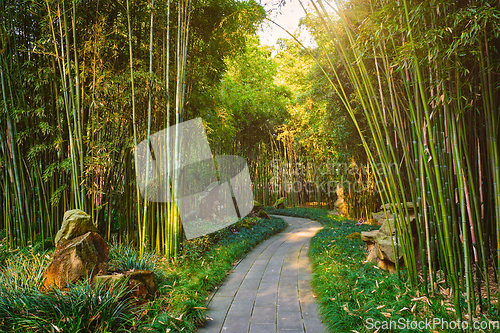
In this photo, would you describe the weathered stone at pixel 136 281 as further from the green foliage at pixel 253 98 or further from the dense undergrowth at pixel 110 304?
the green foliage at pixel 253 98

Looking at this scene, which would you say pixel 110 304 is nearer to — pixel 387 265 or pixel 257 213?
pixel 387 265

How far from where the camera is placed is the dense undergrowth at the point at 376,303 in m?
1.54

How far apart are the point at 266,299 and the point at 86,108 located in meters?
2.80

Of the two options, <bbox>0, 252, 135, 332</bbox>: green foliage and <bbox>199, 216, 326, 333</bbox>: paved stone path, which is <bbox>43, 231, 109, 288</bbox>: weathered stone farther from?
<bbox>199, 216, 326, 333</bbox>: paved stone path

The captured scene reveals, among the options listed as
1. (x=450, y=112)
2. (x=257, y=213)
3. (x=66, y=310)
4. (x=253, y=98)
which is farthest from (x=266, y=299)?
(x=253, y=98)

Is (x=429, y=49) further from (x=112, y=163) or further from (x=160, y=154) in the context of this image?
(x=112, y=163)

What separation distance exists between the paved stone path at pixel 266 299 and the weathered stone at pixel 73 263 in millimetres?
906

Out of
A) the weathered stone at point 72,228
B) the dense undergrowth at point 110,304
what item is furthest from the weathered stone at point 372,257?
the weathered stone at point 72,228

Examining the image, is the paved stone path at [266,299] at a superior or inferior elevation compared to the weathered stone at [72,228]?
inferior

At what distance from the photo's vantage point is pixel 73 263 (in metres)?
1.99

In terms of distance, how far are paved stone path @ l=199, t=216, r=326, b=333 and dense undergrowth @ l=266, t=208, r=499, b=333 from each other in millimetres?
135

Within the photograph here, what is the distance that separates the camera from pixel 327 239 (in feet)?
12.8

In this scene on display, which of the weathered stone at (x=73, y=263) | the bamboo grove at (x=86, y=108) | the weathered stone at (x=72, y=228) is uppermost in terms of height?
the bamboo grove at (x=86, y=108)

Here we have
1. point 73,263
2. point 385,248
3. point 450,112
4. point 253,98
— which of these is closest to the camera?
point 450,112
